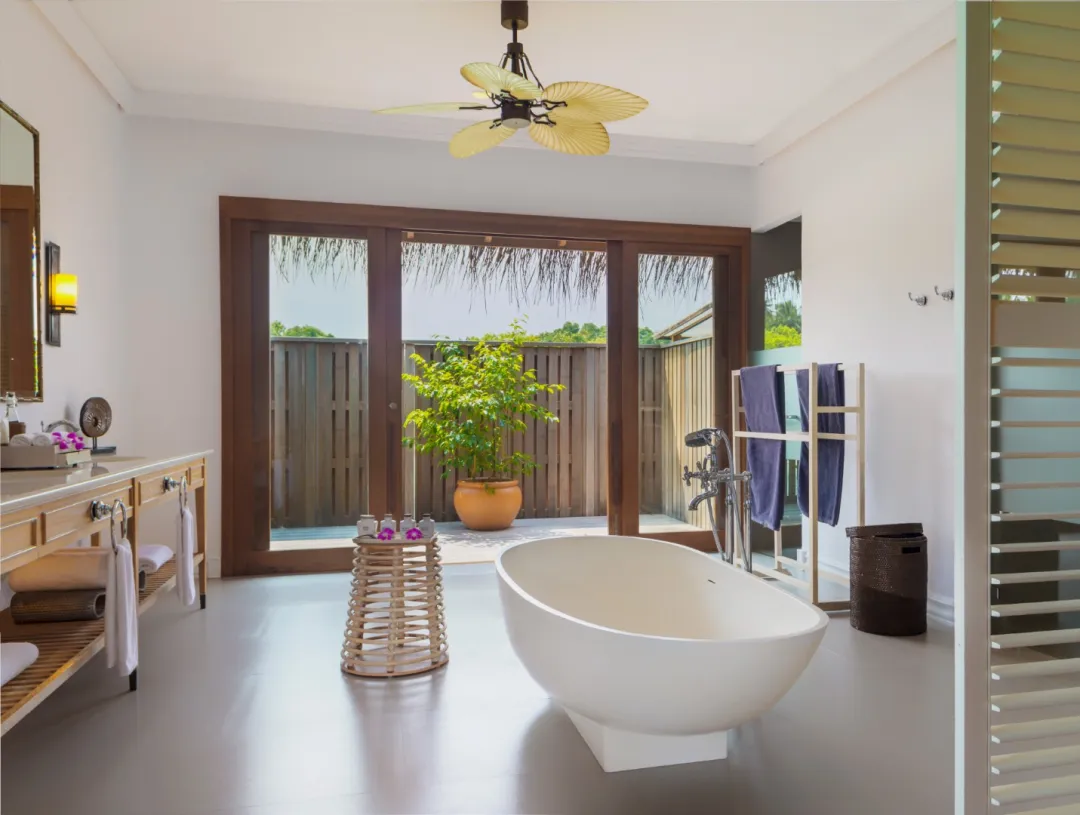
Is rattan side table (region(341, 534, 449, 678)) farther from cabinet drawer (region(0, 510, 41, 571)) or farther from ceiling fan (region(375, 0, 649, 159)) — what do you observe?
ceiling fan (region(375, 0, 649, 159))

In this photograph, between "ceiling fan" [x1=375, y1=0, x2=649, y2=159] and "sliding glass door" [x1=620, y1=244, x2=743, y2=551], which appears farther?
"sliding glass door" [x1=620, y1=244, x2=743, y2=551]

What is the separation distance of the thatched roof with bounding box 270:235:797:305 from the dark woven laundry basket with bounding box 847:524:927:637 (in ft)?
7.60

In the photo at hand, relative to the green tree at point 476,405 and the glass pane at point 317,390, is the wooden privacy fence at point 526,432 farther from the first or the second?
the green tree at point 476,405

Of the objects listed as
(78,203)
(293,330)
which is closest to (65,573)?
(78,203)

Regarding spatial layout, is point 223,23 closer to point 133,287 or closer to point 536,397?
point 133,287

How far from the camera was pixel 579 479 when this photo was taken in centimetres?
653

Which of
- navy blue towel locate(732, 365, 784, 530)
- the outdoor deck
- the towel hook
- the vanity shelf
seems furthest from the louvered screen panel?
navy blue towel locate(732, 365, 784, 530)

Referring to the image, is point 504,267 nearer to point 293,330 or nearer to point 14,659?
point 293,330

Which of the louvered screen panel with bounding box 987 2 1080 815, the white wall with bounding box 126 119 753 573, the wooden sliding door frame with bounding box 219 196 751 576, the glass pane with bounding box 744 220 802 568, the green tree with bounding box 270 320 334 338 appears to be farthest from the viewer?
the glass pane with bounding box 744 220 802 568

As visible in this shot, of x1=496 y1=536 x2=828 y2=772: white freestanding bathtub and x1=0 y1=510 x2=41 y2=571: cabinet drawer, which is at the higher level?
x1=0 y1=510 x2=41 y2=571: cabinet drawer

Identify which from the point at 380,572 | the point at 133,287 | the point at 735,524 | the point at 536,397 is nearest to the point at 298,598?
the point at 380,572

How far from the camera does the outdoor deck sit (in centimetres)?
434

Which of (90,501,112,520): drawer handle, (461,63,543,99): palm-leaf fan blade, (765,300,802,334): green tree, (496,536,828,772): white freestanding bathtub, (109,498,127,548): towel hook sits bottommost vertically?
(496,536,828,772): white freestanding bathtub

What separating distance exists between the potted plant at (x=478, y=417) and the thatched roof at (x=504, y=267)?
50cm
